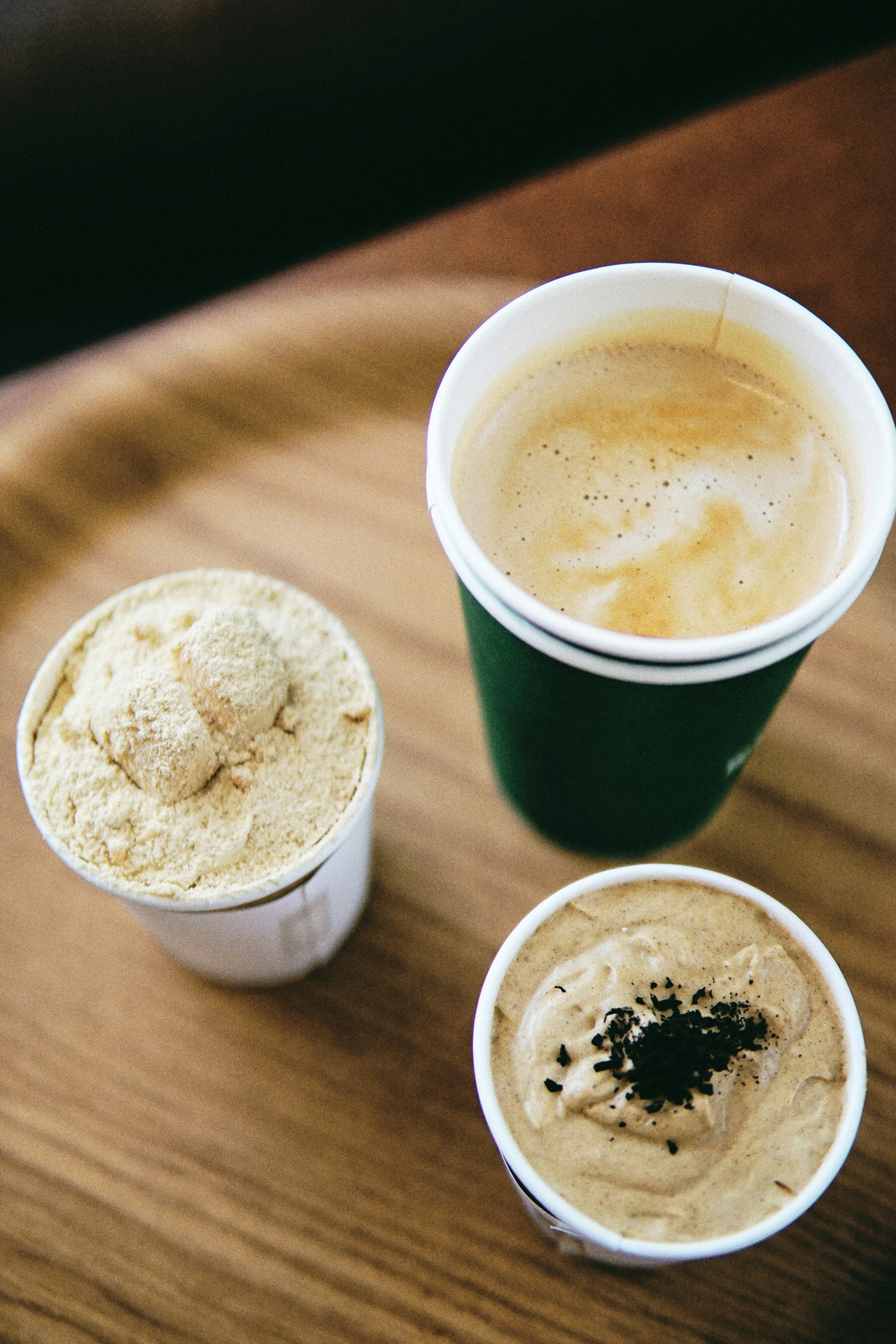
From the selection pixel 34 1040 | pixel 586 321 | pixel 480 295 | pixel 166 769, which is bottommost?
pixel 34 1040

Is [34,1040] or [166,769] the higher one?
Answer: [166,769]

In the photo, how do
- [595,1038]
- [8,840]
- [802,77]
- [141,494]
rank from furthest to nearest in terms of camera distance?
1. [802,77]
2. [141,494]
3. [8,840]
4. [595,1038]

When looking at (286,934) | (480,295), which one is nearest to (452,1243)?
(286,934)

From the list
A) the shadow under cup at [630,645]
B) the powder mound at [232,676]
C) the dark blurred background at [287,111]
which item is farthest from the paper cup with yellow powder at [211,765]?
the dark blurred background at [287,111]

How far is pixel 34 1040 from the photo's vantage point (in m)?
0.73

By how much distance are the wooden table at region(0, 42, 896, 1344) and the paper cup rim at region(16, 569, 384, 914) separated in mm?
133

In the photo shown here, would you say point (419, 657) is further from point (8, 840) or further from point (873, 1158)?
point (873, 1158)

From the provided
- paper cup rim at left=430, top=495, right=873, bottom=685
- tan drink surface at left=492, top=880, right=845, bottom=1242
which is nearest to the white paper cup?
tan drink surface at left=492, top=880, right=845, bottom=1242

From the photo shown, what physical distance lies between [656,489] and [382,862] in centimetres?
34

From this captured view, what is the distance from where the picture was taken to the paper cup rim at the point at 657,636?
0.53m

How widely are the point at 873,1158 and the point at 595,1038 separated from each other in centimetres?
26

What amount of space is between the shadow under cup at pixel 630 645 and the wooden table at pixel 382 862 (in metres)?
0.11

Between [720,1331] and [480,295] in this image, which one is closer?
[720,1331]

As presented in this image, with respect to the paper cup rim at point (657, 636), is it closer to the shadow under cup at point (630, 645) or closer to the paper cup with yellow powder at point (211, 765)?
the shadow under cup at point (630, 645)
